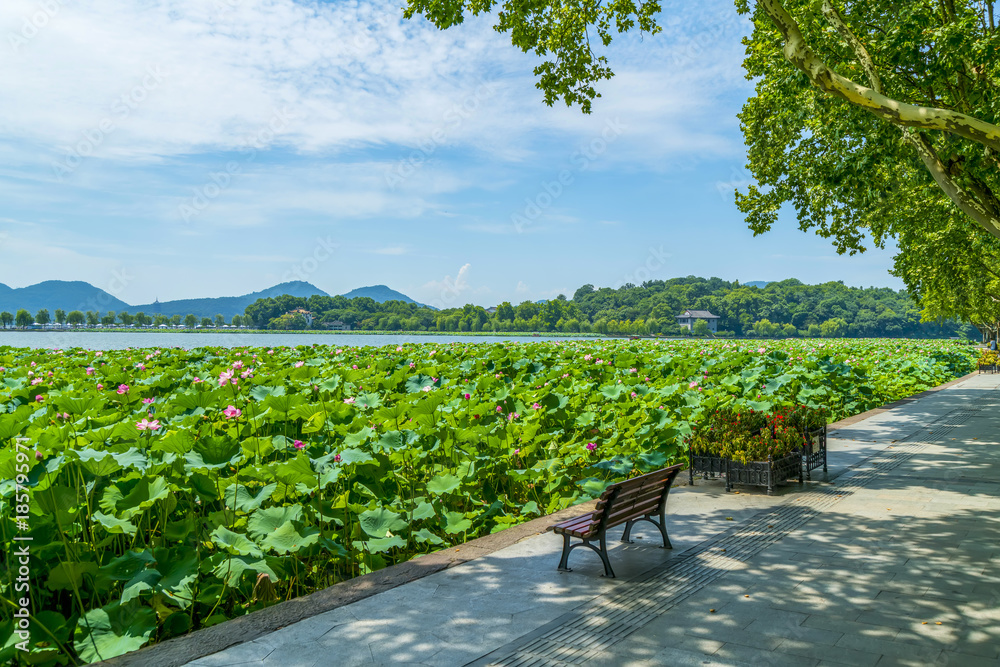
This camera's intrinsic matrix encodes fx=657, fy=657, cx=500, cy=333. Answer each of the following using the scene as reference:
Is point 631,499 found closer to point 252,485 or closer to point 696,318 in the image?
point 252,485

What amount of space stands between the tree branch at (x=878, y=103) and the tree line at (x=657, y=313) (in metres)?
90.5

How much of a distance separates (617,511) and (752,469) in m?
3.49

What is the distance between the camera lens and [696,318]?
4813 inches

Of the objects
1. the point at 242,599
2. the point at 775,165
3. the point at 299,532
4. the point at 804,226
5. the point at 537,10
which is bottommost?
the point at 242,599

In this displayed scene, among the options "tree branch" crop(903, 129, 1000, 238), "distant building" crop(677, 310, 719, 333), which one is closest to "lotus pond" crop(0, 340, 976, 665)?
"tree branch" crop(903, 129, 1000, 238)

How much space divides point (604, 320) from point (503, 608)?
106175 mm

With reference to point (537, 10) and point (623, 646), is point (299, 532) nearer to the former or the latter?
point (623, 646)

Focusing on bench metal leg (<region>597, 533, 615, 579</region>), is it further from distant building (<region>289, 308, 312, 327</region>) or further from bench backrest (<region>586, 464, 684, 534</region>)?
distant building (<region>289, 308, 312, 327</region>)

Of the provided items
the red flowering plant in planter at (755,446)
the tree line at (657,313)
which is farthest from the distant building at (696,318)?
the red flowering plant in planter at (755,446)

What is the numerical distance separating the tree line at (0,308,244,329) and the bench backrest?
319 feet

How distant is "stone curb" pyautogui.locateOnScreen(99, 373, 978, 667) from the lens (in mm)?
3604

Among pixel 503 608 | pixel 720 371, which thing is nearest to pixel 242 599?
pixel 503 608

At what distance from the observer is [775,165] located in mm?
14930

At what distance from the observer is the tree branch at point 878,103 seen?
6137mm
